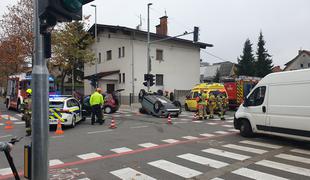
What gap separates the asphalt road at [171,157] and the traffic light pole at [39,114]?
2614mm

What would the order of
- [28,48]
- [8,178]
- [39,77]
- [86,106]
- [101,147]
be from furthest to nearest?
[28,48]
[86,106]
[101,147]
[8,178]
[39,77]

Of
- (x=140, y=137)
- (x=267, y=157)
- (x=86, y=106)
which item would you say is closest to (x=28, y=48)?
(x=86, y=106)

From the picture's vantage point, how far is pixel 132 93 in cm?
2812

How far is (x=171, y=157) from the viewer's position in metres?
7.11

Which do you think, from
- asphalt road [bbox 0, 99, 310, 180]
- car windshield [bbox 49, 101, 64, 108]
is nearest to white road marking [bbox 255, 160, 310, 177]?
asphalt road [bbox 0, 99, 310, 180]

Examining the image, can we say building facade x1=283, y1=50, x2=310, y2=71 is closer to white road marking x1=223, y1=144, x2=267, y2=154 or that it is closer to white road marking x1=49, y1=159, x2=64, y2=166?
white road marking x1=223, y1=144, x2=267, y2=154

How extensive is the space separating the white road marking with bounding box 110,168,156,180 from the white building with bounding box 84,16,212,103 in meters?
21.9

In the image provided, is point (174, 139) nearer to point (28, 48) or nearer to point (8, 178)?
point (8, 178)

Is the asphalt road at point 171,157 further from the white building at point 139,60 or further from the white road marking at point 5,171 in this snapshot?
the white building at point 139,60

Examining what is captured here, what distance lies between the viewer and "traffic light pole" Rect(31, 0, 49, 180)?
294cm

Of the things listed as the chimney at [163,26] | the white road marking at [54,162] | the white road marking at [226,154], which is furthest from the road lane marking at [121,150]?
the chimney at [163,26]

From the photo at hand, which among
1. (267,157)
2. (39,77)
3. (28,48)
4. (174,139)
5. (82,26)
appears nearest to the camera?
(39,77)

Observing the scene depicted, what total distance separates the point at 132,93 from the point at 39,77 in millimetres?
25169

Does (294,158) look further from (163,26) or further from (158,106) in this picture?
(163,26)
